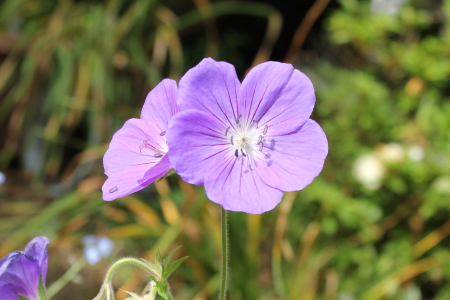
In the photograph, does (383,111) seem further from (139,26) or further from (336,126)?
(139,26)

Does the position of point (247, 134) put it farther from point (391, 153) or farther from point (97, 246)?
point (391, 153)

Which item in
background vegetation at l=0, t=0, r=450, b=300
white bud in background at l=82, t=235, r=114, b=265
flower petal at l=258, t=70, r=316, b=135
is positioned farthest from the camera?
background vegetation at l=0, t=0, r=450, b=300

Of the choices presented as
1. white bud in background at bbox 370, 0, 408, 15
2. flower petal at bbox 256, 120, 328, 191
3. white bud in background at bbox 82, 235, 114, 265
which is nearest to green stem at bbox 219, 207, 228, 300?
flower petal at bbox 256, 120, 328, 191

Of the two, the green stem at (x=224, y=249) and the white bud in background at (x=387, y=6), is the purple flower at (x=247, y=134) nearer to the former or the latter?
the green stem at (x=224, y=249)

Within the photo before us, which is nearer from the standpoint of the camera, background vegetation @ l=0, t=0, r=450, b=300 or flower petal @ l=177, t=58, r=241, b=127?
flower petal @ l=177, t=58, r=241, b=127

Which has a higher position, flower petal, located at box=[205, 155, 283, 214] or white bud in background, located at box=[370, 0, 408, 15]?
flower petal, located at box=[205, 155, 283, 214]

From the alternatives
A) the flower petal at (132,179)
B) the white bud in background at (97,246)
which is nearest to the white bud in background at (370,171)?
the white bud in background at (97,246)

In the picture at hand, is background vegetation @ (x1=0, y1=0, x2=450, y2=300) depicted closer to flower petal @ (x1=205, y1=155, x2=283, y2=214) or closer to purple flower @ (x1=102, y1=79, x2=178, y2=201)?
purple flower @ (x1=102, y1=79, x2=178, y2=201)
